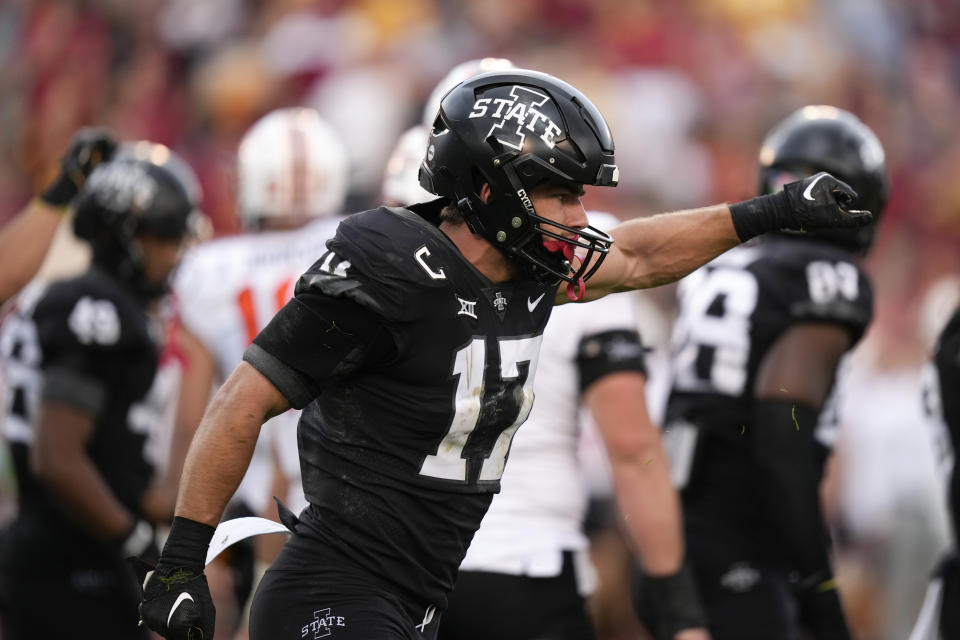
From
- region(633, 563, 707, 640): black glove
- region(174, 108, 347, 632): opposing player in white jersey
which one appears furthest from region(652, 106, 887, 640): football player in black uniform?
region(174, 108, 347, 632): opposing player in white jersey

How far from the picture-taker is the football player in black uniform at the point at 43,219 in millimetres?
4957

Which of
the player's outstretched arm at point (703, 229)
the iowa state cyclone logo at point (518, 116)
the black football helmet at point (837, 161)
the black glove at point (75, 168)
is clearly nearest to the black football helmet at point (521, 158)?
the iowa state cyclone logo at point (518, 116)

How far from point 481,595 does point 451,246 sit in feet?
4.13

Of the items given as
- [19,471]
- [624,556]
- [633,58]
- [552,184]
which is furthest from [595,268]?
[633,58]

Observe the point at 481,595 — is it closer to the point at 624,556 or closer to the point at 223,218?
the point at 624,556

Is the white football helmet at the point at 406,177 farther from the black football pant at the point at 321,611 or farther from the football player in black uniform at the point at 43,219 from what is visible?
the black football pant at the point at 321,611

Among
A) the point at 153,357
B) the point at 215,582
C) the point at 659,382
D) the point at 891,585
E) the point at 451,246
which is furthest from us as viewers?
the point at 659,382

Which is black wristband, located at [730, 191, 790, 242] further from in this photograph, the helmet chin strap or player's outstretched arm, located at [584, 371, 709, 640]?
player's outstretched arm, located at [584, 371, 709, 640]

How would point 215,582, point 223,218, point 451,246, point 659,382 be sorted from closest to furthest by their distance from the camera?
point 451,246 < point 215,582 < point 659,382 < point 223,218

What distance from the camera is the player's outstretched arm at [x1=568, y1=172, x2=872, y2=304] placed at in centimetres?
348

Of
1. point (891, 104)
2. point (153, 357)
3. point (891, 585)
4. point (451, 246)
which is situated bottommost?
point (891, 585)

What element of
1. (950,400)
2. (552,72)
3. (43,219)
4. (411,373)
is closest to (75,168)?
(43,219)

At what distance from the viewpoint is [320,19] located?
1204 cm

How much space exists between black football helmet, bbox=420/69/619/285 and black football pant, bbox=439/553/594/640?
110 cm
